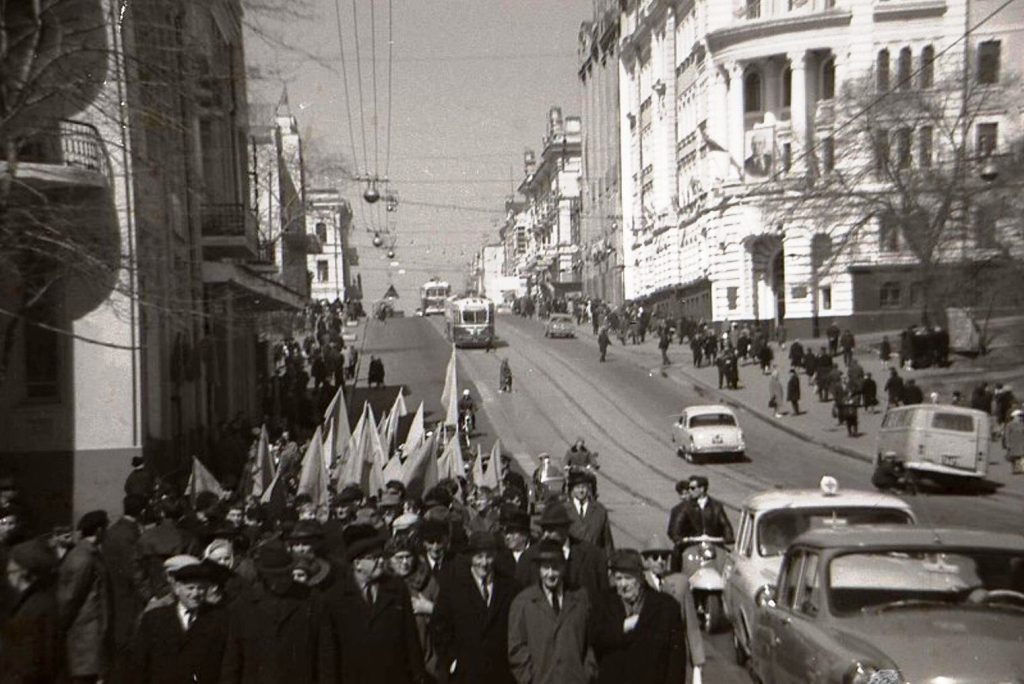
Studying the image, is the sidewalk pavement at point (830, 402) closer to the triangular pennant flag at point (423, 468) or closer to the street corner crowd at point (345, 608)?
the triangular pennant flag at point (423, 468)

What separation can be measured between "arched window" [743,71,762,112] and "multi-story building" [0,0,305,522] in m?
44.1

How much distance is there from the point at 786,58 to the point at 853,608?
6885 centimetres

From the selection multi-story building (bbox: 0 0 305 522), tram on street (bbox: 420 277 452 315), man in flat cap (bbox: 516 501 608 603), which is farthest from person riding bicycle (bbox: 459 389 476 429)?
tram on street (bbox: 420 277 452 315)

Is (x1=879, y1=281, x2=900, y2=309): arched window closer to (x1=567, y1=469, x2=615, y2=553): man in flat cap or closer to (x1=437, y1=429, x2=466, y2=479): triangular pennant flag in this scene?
(x1=437, y1=429, x2=466, y2=479): triangular pennant flag

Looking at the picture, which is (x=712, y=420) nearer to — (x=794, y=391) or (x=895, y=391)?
(x=895, y=391)

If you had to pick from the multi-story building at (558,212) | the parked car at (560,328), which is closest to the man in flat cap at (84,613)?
the parked car at (560,328)

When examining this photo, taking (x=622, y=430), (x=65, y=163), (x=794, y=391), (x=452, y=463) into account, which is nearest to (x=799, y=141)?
(x=794, y=391)

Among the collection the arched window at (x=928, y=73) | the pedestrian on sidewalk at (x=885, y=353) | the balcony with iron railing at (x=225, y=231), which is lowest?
the pedestrian on sidewalk at (x=885, y=353)

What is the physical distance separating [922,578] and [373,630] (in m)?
3.25

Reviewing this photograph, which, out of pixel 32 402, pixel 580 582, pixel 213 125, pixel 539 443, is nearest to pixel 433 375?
pixel 539 443


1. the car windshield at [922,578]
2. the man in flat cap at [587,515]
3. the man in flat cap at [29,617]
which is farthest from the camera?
the man in flat cap at [587,515]

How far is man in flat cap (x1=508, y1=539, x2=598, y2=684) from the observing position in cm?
895

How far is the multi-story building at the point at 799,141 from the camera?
56.5 m

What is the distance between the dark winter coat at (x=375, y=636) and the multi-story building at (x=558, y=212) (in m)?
128
